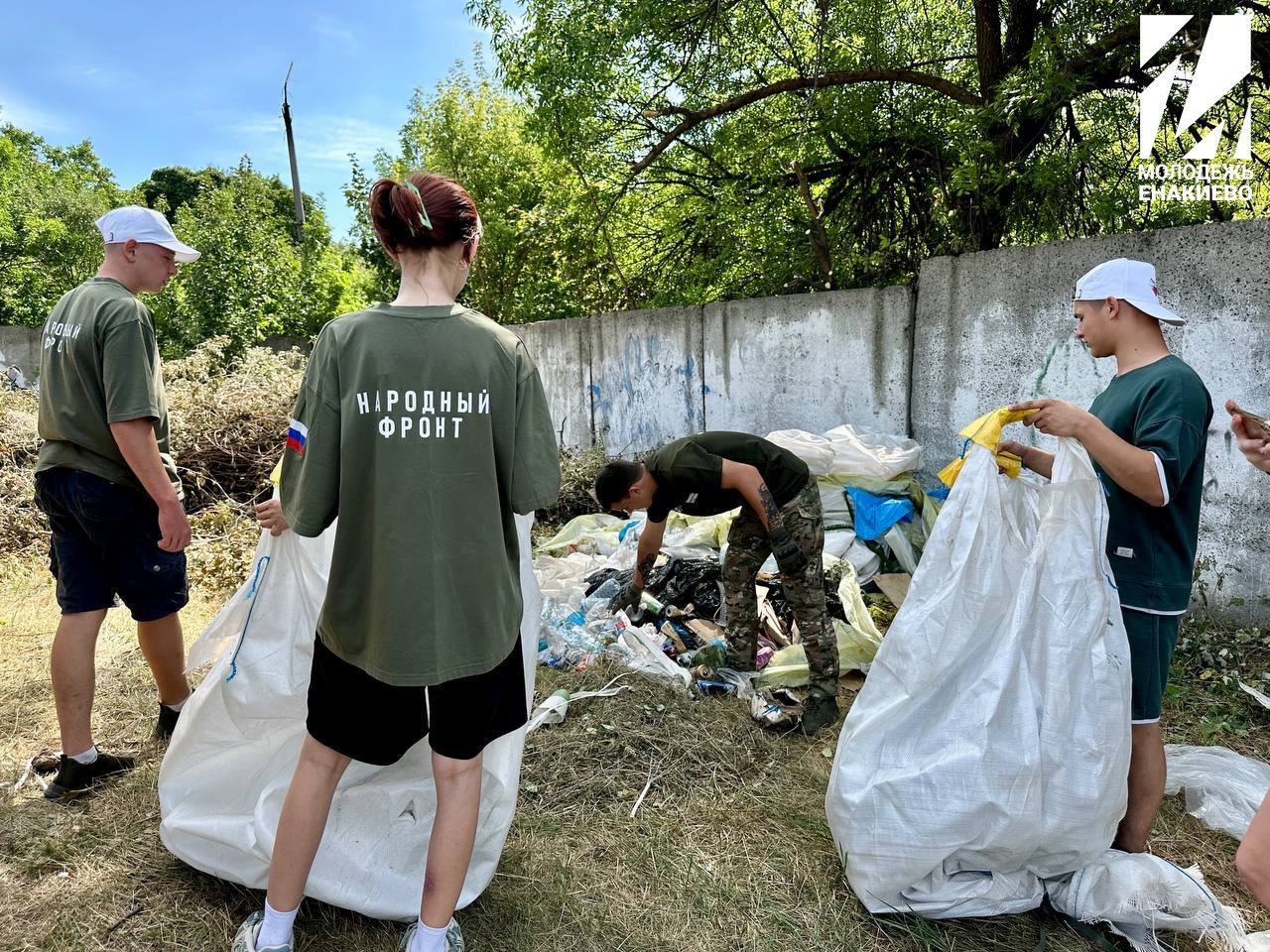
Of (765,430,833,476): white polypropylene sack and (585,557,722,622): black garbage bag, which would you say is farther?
(765,430,833,476): white polypropylene sack

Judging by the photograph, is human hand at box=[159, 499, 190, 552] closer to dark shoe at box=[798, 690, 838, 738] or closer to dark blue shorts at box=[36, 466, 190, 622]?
dark blue shorts at box=[36, 466, 190, 622]

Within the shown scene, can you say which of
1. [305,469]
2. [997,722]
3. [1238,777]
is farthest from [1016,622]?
[305,469]

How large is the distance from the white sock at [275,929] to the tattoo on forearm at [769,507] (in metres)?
2.01

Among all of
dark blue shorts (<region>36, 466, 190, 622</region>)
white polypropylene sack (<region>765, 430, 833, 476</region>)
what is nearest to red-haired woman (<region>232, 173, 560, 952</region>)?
dark blue shorts (<region>36, 466, 190, 622</region>)

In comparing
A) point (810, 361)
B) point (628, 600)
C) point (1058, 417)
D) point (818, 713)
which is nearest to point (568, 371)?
point (810, 361)

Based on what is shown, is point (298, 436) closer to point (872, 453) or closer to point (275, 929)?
point (275, 929)

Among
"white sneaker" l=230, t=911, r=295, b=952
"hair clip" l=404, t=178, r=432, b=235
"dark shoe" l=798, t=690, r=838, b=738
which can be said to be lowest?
"dark shoe" l=798, t=690, r=838, b=738

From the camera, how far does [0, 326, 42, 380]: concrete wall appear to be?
1048 centimetres

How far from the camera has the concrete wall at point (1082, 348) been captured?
133 inches

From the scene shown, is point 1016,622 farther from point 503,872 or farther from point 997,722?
point 503,872

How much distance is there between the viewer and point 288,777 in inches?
78.7

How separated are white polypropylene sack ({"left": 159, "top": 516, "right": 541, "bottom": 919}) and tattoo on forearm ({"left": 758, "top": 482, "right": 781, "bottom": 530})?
129cm

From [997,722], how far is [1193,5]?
4.58 m

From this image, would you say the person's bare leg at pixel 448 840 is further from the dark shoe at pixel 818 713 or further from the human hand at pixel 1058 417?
the dark shoe at pixel 818 713
